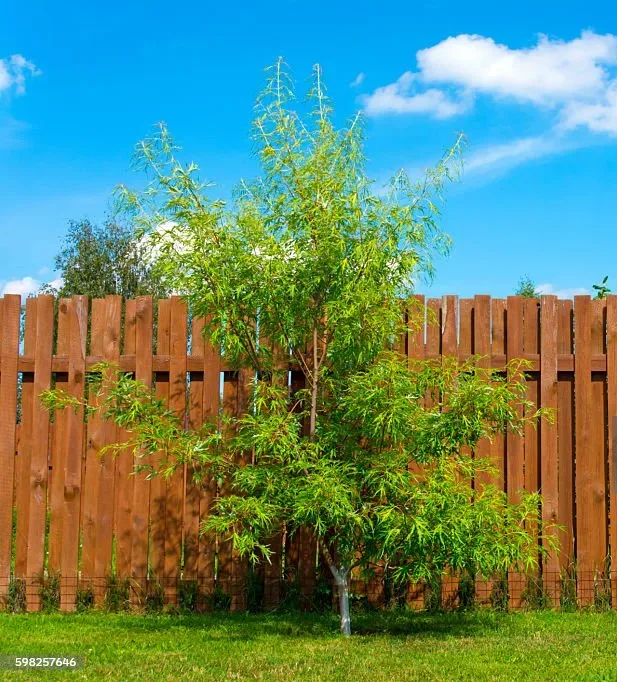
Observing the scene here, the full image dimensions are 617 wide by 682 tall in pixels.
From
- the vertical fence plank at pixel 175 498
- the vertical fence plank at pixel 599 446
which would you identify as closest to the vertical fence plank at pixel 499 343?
the vertical fence plank at pixel 599 446

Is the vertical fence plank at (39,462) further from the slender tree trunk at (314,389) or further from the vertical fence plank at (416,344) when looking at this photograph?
the vertical fence plank at (416,344)

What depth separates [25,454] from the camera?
714cm


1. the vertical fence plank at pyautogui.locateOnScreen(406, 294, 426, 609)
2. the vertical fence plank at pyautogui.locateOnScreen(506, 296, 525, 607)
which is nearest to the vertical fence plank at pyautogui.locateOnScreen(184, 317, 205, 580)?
the vertical fence plank at pyautogui.locateOnScreen(406, 294, 426, 609)

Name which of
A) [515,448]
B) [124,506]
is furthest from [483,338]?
[124,506]

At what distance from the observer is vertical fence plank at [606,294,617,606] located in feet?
22.8

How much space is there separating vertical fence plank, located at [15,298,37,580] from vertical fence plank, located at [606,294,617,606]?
176 inches

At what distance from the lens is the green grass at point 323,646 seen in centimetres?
487

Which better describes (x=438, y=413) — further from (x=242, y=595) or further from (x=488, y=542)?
(x=242, y=595)

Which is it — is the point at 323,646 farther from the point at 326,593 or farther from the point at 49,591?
the point at 49,591

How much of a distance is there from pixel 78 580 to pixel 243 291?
2800 millimetres

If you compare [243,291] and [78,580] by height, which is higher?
[243,291]

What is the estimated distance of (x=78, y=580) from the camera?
22.9ft

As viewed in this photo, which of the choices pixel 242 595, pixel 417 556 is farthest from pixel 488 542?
pixel 242 595

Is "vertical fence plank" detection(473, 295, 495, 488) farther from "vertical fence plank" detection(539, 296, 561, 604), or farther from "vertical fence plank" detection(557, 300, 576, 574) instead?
"vertical fence plank" detection(557, 300, 576, 574)
